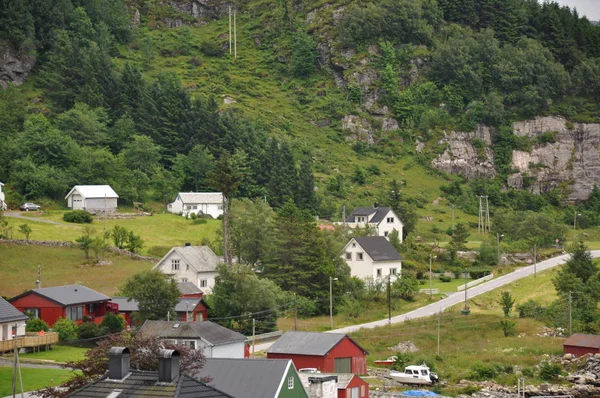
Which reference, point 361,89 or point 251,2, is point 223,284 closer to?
point 361,89

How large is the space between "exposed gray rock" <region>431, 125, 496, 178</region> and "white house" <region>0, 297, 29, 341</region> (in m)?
97.2

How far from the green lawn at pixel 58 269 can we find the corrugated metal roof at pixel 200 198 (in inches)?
941

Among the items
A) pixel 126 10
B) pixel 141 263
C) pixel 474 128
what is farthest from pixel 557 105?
pixel 141 263

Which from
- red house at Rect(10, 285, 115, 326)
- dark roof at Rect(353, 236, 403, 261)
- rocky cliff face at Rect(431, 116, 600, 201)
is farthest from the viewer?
rocky cliff face at Rect(431, 116, 600, 201)

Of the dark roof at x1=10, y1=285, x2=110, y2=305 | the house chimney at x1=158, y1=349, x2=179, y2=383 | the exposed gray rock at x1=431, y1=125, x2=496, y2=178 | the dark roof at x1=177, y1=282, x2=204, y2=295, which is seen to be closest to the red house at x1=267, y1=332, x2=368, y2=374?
the dark roof at x1=10, y1=285, x2=110, y2=305

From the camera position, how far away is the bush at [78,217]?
10019 cm

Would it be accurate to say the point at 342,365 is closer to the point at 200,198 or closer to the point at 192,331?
the point at 192,331

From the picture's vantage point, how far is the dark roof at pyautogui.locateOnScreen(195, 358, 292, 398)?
39375 mm

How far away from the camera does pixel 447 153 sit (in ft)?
509

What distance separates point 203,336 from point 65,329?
1170cm

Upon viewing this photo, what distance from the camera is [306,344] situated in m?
59.8

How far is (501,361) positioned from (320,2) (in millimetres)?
120792

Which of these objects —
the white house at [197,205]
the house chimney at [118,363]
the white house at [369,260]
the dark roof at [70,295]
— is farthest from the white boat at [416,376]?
the white house at [197,205]

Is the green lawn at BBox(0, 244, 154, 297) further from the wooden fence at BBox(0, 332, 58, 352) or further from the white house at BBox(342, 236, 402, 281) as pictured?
the white house at BBox(342, 236, 402, 281)
